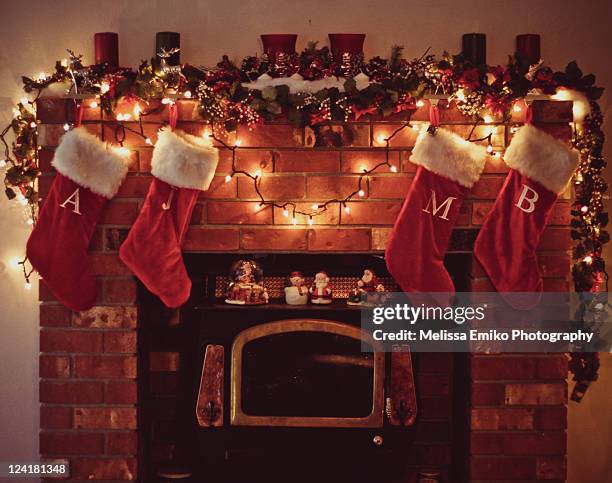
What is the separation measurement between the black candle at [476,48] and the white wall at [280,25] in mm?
153

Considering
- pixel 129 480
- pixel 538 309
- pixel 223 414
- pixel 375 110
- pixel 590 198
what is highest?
pixel 375 110

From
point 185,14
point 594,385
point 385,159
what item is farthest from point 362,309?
point 185,14

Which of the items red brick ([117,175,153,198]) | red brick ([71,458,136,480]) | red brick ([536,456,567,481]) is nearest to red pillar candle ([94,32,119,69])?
red brick ([117,175,153,198])

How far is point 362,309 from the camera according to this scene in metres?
3.07

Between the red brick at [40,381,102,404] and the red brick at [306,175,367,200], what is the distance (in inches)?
42.9

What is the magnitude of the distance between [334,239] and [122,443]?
3.66 ft

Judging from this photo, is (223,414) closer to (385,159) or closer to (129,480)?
(129,480)

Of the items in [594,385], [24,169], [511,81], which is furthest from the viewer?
[594,385]

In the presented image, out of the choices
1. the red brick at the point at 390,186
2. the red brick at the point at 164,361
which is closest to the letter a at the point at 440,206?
the red brick at the point at 390,186

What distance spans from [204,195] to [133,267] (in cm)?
37

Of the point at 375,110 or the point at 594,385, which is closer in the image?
the point at 375,110

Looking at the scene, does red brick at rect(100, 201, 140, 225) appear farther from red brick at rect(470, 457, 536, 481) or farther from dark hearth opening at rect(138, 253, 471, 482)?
red brick at rect(470, 457, 536, 481)

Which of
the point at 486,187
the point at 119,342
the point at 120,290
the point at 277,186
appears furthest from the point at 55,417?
the point at 486,187

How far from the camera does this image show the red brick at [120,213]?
3.04m
